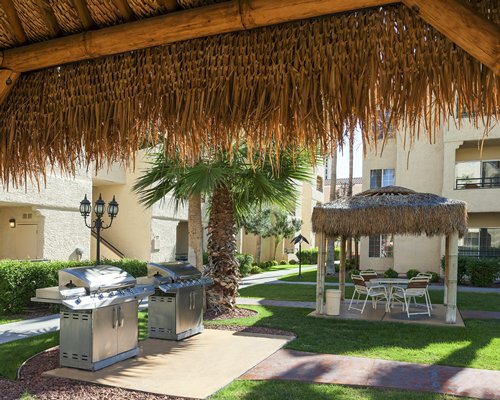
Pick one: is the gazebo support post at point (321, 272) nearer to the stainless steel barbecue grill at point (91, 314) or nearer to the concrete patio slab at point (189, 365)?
the concrete patio slab at point (189, 365)

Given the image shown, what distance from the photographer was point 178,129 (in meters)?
3.01

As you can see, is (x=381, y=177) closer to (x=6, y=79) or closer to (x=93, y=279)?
(x=93, y=279)

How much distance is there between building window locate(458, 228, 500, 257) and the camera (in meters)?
21.8

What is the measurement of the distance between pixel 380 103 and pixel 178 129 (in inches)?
48.2

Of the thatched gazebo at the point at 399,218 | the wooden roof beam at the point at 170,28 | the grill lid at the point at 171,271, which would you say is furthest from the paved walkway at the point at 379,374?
the wooden roof beam at the point at 170,28

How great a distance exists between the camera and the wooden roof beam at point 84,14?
2936mm

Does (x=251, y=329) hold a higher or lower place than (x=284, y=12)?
lower

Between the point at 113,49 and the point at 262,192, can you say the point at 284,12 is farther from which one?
the point at 262,192

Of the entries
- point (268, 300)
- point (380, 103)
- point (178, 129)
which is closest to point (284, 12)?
point (380, 103)

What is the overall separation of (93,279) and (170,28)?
4877mm

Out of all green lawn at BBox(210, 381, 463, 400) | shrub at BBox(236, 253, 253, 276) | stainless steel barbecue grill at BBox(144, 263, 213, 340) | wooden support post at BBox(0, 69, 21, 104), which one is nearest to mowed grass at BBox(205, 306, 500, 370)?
stainless steel barbecue grill at BBox(144, 263, 213, 340)

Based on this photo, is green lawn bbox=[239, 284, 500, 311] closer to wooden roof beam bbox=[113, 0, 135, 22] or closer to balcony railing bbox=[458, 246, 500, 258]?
balcony railing bbox=[458, 246, 500, 258]

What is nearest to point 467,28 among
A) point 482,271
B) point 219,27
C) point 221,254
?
point 219,27

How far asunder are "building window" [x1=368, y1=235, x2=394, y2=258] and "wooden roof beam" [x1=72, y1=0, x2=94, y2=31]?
73.7 ft
